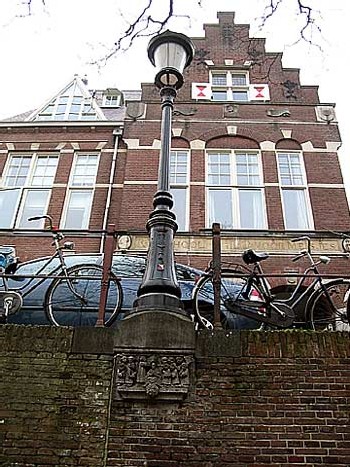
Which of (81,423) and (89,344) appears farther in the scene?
(89,344)

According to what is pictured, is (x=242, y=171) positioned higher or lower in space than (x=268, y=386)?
higher

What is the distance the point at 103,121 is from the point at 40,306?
9797 millimetres

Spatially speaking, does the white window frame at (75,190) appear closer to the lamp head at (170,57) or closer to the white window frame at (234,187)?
the white window frame at (234,187)

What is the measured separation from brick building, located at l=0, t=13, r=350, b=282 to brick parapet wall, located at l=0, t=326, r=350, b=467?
24.1 feet

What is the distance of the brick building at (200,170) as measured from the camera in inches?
501

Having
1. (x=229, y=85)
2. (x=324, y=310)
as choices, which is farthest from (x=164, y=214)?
(x=229, y=85)

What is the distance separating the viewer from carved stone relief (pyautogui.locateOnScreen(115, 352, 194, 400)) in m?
4.45

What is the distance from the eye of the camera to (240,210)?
43.4 ft

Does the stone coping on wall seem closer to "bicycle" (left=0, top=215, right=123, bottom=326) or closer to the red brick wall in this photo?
the red brick wall

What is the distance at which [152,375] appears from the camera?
4.51 metres

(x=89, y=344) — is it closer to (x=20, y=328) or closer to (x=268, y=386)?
(x=20, y=328)

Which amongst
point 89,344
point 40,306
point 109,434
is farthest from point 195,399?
point 40,306

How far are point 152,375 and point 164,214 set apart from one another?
167cm

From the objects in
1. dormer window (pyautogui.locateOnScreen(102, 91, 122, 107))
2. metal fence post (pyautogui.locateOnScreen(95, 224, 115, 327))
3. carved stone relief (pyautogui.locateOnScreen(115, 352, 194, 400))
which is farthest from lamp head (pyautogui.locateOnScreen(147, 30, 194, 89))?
dormer window (pyautogui.locateOnScreen(102, 91, 122, 107))
